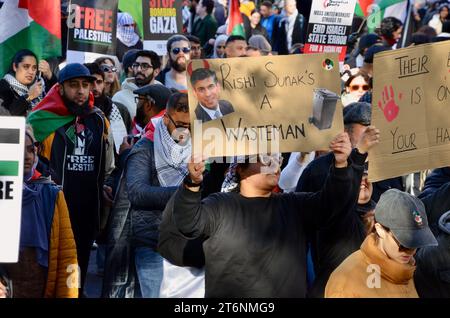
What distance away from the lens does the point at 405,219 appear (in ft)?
18.4

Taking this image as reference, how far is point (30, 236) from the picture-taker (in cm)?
640

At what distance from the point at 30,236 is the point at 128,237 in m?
1.05

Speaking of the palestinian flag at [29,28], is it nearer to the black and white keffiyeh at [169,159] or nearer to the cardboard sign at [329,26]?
the cardboard sign at [329,26]

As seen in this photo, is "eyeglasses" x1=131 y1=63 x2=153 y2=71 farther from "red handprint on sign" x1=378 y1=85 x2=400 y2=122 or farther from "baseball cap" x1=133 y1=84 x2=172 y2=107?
"red handprint on sign" x1=378 y1=85 x2=400 y2=122

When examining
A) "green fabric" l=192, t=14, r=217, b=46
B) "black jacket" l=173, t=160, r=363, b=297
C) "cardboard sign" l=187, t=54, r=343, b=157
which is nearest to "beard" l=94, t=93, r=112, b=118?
"cardboard sign" l=187, t=54, r=343, b=157

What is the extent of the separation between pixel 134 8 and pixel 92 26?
107 inches

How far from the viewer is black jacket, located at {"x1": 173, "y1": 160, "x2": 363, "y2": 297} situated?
18.6ft

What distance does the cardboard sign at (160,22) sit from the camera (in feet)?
41.2

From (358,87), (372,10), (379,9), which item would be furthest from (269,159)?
(372,10)

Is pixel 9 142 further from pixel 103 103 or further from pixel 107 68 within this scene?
pixel 107 68

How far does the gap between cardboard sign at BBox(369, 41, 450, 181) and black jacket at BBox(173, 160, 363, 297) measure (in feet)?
2.50

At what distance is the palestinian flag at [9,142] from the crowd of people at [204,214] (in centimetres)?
75
